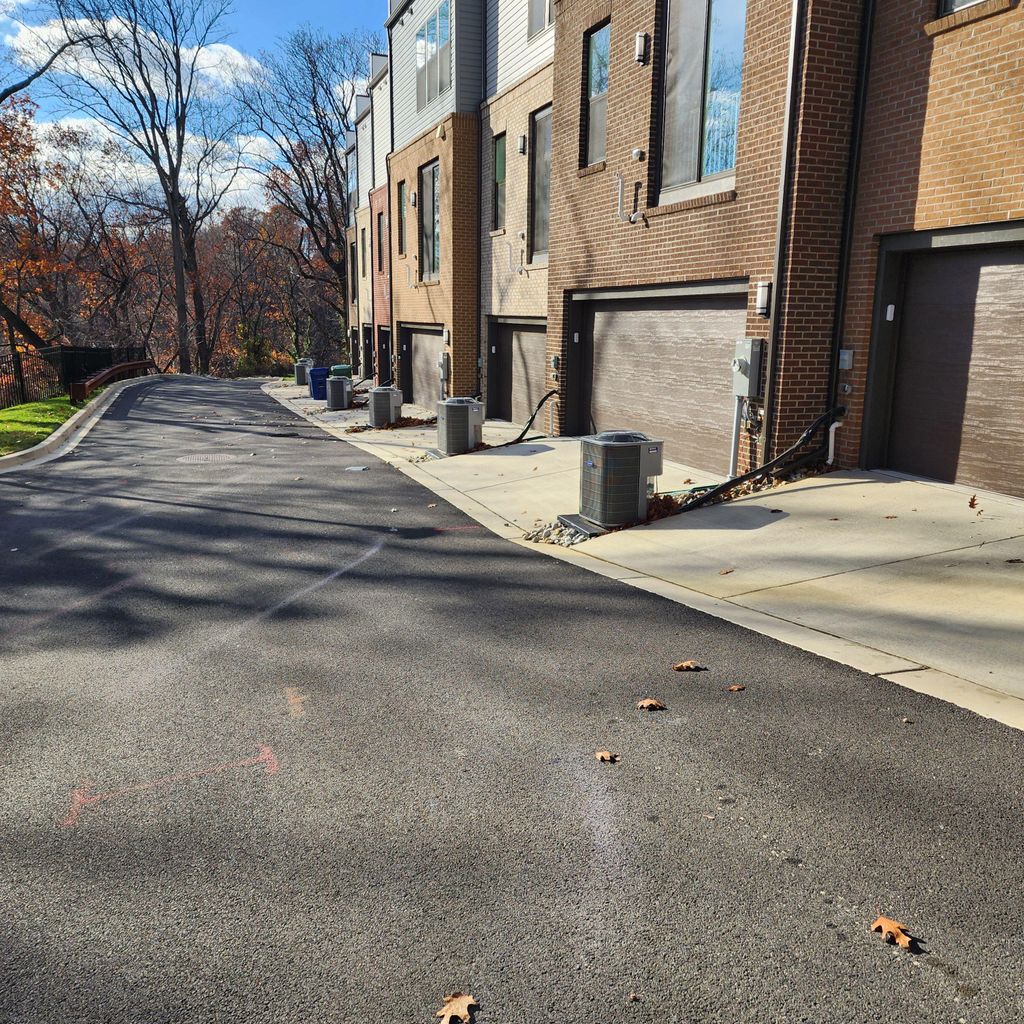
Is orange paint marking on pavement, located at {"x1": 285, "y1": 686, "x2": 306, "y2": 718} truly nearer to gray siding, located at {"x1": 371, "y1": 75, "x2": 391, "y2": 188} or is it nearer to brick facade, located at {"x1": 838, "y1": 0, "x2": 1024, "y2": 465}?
brick facade, located at {"x1": 838, "y1": 0, "x2": 1024, "y2": 465}

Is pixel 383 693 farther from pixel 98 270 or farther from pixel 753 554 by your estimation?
pixel 98 270

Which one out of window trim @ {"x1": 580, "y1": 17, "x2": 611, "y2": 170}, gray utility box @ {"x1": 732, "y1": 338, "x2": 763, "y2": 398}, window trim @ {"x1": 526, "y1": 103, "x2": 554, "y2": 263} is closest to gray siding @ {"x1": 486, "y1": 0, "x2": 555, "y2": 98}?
window trim @ {"x1": 526, "y1": 103, "x2": 554, "y2": 263}

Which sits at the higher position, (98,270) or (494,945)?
(98,270)

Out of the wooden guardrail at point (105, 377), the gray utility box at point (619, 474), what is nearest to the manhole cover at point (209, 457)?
the gray utility box at point (619, 474)

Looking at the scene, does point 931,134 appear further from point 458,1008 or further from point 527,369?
point 527,369

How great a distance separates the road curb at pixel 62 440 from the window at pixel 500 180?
36.1 ft

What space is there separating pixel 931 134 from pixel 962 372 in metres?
2.55

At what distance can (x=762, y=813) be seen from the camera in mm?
4078

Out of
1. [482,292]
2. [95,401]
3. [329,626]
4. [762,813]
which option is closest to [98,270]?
[95,401]

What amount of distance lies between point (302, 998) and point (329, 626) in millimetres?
4135

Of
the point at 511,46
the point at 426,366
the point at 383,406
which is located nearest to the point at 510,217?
the point at 511,46

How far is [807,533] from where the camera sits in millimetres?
8891

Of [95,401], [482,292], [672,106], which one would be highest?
[672,106]

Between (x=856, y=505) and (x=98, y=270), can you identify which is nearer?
(x=856, y=505)
